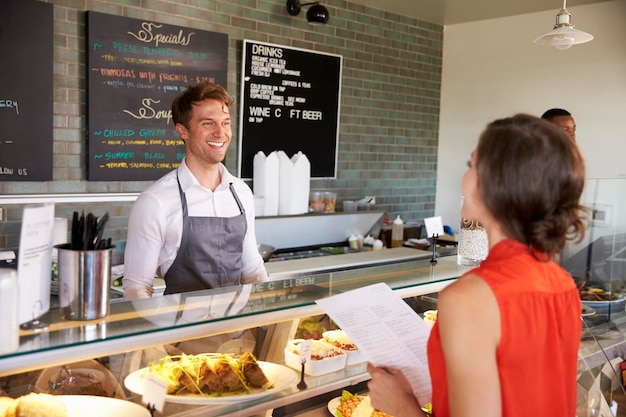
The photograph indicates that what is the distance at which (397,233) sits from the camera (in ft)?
18.7

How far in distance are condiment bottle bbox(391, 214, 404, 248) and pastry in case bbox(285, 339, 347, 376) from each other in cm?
374

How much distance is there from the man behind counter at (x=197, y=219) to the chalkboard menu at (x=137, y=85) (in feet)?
5.39

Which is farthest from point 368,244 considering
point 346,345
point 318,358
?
point 318,358

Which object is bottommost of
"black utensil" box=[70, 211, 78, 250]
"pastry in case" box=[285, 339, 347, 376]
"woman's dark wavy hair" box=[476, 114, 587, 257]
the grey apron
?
"pastry in case" box=[285, 339, 347, 376]

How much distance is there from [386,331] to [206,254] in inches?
50.0

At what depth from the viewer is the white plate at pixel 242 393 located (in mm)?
1581

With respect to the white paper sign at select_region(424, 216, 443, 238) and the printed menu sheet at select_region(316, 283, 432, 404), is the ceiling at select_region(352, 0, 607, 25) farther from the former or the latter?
the printed menu sheet at select_region(316, 283, 432, 404)

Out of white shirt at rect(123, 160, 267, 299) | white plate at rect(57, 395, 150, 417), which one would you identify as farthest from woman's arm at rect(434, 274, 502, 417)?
white shirt at rect(123, 160, 267, 299)

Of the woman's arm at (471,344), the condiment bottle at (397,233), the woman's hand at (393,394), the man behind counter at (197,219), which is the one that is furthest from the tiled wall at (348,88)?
the woman's arm at (471,344)

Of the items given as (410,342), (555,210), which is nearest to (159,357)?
(410,342)

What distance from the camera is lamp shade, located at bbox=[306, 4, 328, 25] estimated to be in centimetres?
494

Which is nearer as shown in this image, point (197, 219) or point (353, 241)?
point (197, 219)

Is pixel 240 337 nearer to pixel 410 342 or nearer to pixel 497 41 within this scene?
pixel 410 342

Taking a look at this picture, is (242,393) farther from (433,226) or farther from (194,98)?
(194,98)
